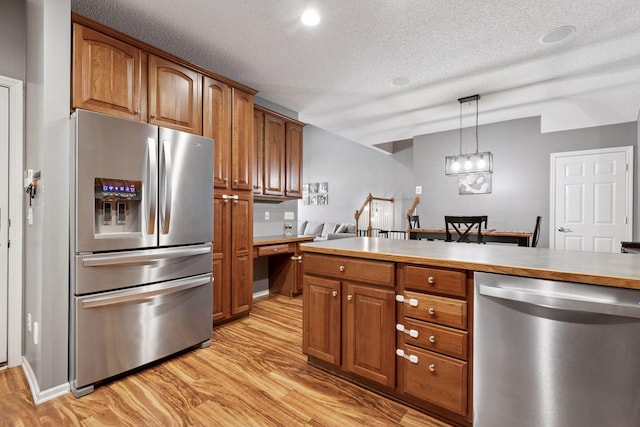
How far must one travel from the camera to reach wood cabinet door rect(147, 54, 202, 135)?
2.44 metres

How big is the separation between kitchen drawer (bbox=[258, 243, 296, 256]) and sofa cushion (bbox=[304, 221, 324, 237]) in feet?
15.9

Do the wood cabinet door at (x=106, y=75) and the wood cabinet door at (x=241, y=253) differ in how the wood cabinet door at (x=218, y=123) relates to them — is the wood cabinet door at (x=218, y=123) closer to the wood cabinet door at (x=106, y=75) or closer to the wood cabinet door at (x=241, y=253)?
the wood cabinet door at (x=241, y=253)

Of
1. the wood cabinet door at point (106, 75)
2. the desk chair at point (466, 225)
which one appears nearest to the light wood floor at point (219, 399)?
the wood cabinet door at point (106, 75)

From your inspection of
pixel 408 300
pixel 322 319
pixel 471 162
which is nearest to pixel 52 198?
pixel 322 319

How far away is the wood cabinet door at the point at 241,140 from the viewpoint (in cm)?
312

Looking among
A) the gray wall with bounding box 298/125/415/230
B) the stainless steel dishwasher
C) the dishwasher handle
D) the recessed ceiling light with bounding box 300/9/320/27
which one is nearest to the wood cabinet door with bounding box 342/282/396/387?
the stainless steel dishwasher

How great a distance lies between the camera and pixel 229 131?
3062 mm

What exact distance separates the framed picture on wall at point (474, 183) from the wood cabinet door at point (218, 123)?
15.0ft

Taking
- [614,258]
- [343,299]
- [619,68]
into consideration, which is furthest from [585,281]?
[619,68]

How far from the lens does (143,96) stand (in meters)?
2.38

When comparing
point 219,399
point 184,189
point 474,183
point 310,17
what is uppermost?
point 310,17

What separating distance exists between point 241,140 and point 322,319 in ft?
6.76

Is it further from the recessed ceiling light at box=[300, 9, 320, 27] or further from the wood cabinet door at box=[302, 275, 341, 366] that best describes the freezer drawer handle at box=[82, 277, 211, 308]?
the recessed ceiling light at box=[300, 9, 320, 27]

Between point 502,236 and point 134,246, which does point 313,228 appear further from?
point 134,246
